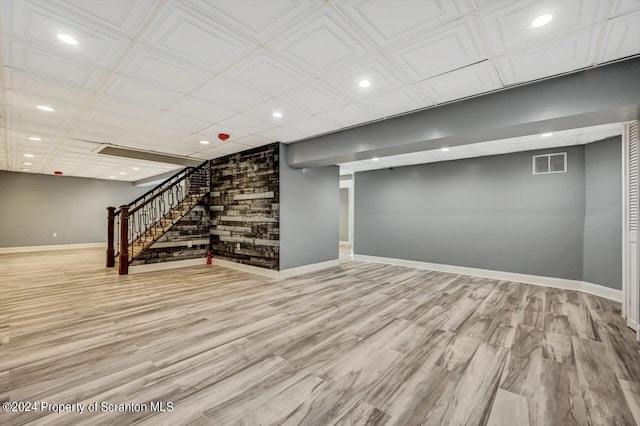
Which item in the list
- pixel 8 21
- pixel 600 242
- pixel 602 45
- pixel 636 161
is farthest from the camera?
pixel 600 242

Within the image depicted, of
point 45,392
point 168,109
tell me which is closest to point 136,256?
point 168,109

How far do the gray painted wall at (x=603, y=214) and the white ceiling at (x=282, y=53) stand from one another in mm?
3059

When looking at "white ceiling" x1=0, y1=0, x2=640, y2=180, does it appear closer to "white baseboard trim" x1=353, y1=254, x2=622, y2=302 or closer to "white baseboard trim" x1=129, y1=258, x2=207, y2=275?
"white baseboard trim" x1=129, y1=258, x2=207, y2=275

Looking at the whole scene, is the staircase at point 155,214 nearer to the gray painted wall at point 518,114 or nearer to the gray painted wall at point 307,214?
the gray painted wall at point 307,214

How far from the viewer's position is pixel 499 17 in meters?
2.02

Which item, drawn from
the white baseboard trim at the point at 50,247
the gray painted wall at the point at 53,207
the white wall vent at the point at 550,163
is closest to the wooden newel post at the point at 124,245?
the white baseboard trim at the point at 50,247

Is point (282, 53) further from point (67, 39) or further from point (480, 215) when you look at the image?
point (480, 215)

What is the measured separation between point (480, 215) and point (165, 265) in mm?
7494

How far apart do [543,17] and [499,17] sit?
1.04 feet

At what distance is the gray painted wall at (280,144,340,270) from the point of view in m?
5.64

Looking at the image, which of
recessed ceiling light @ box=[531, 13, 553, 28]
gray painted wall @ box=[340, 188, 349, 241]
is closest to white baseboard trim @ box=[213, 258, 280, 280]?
recessed ceiling light @ box=[531, 13, 553, 28]

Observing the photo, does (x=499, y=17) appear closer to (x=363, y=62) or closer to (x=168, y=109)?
(x=363, y=62)

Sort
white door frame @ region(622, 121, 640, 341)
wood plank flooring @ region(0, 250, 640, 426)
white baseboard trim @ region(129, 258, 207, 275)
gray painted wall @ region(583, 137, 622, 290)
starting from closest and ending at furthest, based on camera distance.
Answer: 1. wood plank flooring @ region(0, 250, 640, 426)
2. white door frame @ region(622, 121, 640, 341)
3. gray painted wall @ region(583, 137, 622, 290)
4. white baseboard trim @ region(129, 258, 207, 275)

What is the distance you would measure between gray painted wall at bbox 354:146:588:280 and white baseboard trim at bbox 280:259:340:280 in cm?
166
